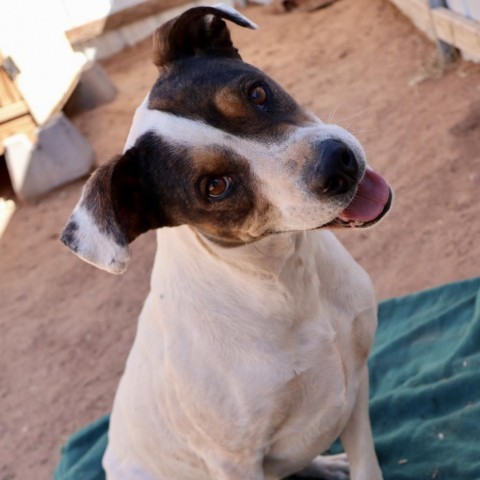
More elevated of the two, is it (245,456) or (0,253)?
(245,456)

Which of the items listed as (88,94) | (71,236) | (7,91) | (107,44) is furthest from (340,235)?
(107,44)

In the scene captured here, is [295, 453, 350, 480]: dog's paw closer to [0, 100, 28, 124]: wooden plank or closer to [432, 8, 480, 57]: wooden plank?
[432, 8, 480, 57]: wooden plank

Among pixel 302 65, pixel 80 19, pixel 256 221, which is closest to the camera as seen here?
pixel 256 221

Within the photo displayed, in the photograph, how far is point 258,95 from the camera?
225 cm

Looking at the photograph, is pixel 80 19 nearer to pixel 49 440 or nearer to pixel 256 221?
pixel 49 440

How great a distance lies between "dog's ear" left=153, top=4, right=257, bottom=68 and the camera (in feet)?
8.01

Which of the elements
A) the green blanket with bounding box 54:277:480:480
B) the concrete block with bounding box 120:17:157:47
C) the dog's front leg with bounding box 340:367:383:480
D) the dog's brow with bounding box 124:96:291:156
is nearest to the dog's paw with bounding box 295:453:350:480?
the green blanket with bounding box 54:277:480:480

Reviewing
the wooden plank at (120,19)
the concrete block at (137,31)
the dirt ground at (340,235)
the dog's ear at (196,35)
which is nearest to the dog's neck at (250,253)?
the dog's ear at (196,35)

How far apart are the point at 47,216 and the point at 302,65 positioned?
275 cm

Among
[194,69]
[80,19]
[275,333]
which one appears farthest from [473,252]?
[80,19]

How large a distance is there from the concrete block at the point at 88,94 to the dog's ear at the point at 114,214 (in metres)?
6.68

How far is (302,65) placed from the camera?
7.52 meters

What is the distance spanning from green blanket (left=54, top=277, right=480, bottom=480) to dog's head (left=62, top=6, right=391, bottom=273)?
136 centimetres

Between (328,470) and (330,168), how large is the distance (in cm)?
161
